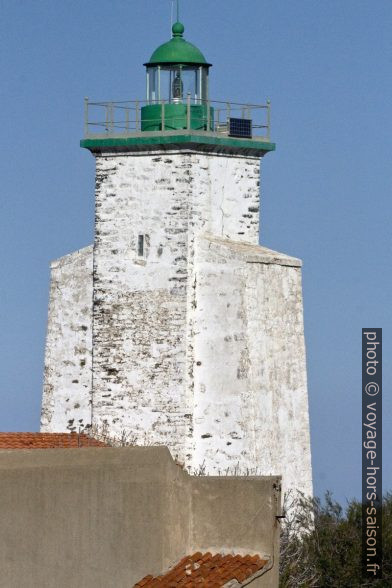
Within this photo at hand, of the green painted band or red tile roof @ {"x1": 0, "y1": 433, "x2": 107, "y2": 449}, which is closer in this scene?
red tile roof @ {"x1": 0, "y1": 433, "x2": 107, "y2": 449}

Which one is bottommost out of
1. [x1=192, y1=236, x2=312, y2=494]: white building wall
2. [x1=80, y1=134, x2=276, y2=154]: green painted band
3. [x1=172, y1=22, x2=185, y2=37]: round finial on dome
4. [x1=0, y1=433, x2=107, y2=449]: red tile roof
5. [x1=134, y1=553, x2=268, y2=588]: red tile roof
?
[x1=134, y1=553, x2=268, y2=588]: red tile roof

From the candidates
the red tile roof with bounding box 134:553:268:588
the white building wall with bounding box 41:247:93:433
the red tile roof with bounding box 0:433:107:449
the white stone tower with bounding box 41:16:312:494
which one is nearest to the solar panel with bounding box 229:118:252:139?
the white stone tower with bounding box 41:16:312:494

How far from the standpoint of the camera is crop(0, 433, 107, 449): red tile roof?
32.8 metres

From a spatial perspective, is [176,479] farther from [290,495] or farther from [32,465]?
[290,495]

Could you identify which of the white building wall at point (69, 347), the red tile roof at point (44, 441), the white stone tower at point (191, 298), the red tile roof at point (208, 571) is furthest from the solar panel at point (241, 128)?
the red tile roof at point (208, 571)

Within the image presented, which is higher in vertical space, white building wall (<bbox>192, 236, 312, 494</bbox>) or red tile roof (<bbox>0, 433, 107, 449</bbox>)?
white building wall (<bbox>192, 236, 312, 494</bbox>)

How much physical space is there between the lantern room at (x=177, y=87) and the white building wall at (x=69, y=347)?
2.58m

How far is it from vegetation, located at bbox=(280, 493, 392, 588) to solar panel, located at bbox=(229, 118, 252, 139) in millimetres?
5888

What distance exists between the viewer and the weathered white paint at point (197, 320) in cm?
3738

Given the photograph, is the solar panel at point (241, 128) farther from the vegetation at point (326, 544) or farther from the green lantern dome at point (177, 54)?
the vegetation at point (326, 544)

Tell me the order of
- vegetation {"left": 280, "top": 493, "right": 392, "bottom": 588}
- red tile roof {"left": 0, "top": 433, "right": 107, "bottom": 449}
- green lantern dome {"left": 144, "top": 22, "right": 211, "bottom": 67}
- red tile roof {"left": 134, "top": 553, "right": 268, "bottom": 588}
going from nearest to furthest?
red tile roof {"left": 134, "top": 553, "right": 268, "bottom": 588} → red tile roof {"left": 0, "top": 433, "right": 107, "bottom": 449} → vegetation {"left": 280, "top": 493, "right": 392, "bottom": 588} → green lantern dome {"left": 144, "top": 22, "right": 211, "bottom": 67}

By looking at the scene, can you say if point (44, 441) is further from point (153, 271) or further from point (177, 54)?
point (177, 54)

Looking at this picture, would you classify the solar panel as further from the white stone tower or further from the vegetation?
the vegetation

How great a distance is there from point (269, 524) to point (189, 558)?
38.1 inches
